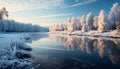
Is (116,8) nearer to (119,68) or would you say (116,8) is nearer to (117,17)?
(117,17)

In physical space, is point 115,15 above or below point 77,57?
above

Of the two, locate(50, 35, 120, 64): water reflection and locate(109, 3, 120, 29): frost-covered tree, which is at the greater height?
locate(109, 3, 120, 29): frost-covered tree

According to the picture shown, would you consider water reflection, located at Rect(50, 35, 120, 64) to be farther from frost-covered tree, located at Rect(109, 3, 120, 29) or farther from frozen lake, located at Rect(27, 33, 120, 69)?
frost-covered tree, located at Rect(109, 3, 120, 29)

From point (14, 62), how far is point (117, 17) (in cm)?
7834

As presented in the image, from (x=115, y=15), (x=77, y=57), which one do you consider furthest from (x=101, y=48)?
(x=115, y=15)

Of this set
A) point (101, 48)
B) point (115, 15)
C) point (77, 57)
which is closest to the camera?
point (77, 57)

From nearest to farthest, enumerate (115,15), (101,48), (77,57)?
(77,57)
(101,48)
(115,15)

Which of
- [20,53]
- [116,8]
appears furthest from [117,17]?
[20,53]

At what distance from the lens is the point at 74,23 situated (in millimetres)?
120250

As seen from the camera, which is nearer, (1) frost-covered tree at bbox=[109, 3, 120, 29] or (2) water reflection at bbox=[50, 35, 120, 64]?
(2) water reflection at bbox=[50, 35, 120, 64]

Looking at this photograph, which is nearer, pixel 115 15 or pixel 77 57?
pixel 77 57

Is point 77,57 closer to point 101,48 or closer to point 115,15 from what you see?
point 101,48

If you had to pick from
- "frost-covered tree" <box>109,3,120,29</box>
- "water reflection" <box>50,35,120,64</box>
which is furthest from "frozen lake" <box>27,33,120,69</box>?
"frost-covered tree" <box>109,3,120,29</box>

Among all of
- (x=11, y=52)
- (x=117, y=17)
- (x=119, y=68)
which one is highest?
(x=117, y=17)
